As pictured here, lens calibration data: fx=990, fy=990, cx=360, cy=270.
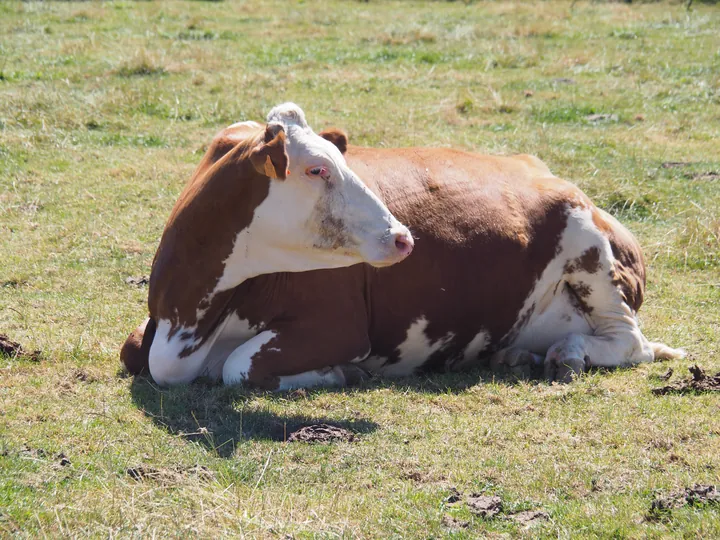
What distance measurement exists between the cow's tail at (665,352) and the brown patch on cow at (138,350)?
3597 mm

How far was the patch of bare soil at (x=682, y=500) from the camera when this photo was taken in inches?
184

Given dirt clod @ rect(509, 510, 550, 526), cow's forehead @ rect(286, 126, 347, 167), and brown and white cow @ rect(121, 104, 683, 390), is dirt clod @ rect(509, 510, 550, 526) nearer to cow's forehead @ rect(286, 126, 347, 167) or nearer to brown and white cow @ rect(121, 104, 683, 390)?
brown and white cow @ rect(121, 104, 683, 390)

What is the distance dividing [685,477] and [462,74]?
12.1 meters

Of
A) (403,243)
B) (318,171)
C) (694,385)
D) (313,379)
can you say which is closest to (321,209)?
(318,171)

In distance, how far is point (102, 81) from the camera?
49.2ft

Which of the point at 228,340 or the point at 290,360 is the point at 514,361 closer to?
the point at 290,360

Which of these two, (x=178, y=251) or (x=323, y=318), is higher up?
(x=178, y=251)

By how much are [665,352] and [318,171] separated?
3.07m

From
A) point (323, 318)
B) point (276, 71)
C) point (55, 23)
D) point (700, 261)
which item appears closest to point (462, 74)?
point (276, 71)

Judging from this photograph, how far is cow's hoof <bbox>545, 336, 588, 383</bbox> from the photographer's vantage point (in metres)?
6.84

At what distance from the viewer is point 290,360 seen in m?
6.36

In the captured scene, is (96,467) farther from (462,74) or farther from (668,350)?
(462,74)

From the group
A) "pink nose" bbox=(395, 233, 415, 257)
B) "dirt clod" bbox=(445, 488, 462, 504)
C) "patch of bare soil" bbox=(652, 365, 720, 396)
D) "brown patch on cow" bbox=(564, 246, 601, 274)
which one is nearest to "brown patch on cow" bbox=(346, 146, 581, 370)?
"brown patch on cow" bbox=(564, 246, 601, 274)

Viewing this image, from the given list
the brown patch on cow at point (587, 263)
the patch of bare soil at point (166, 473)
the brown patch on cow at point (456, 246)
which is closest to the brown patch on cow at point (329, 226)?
the brown patch on cow at point (456, 246)
